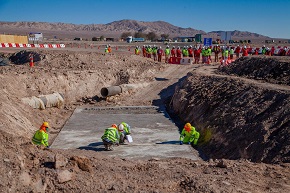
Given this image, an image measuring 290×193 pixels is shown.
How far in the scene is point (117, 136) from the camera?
14836mm

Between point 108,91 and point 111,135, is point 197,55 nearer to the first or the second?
point 108,91

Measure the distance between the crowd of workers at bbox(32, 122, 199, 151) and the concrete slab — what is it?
27 centimetres

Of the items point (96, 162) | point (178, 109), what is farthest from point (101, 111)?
point (96, 162)

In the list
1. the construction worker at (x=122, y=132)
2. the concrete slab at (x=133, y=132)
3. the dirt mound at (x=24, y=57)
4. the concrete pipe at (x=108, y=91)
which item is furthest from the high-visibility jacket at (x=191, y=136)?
the dirt mound at (x=24, y=57)

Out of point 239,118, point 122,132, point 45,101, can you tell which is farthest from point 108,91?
point 239,118

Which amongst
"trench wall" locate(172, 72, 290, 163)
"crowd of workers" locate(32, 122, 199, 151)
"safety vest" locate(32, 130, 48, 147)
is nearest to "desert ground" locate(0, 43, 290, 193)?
"trench wall" locate(172, 72, 290, 163)

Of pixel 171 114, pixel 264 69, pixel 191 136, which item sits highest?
pixel 264 69

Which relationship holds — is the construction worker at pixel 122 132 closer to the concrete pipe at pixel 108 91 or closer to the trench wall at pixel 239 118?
the trench wall at pixel 239 118

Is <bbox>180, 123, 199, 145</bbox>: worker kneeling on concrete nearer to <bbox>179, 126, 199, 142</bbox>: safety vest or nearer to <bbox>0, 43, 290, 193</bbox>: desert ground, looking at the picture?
<bbox>179, 126, 199, 142</bbox>: safety vest

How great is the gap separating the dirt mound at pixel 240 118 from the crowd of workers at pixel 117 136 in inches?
→ 25.6

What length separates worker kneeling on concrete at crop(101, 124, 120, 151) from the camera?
14373 millimetres

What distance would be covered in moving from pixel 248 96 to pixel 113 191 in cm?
1064

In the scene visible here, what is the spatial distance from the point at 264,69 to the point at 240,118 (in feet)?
29.8

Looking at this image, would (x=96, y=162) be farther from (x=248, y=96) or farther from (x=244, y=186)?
(x=248, y=96)
